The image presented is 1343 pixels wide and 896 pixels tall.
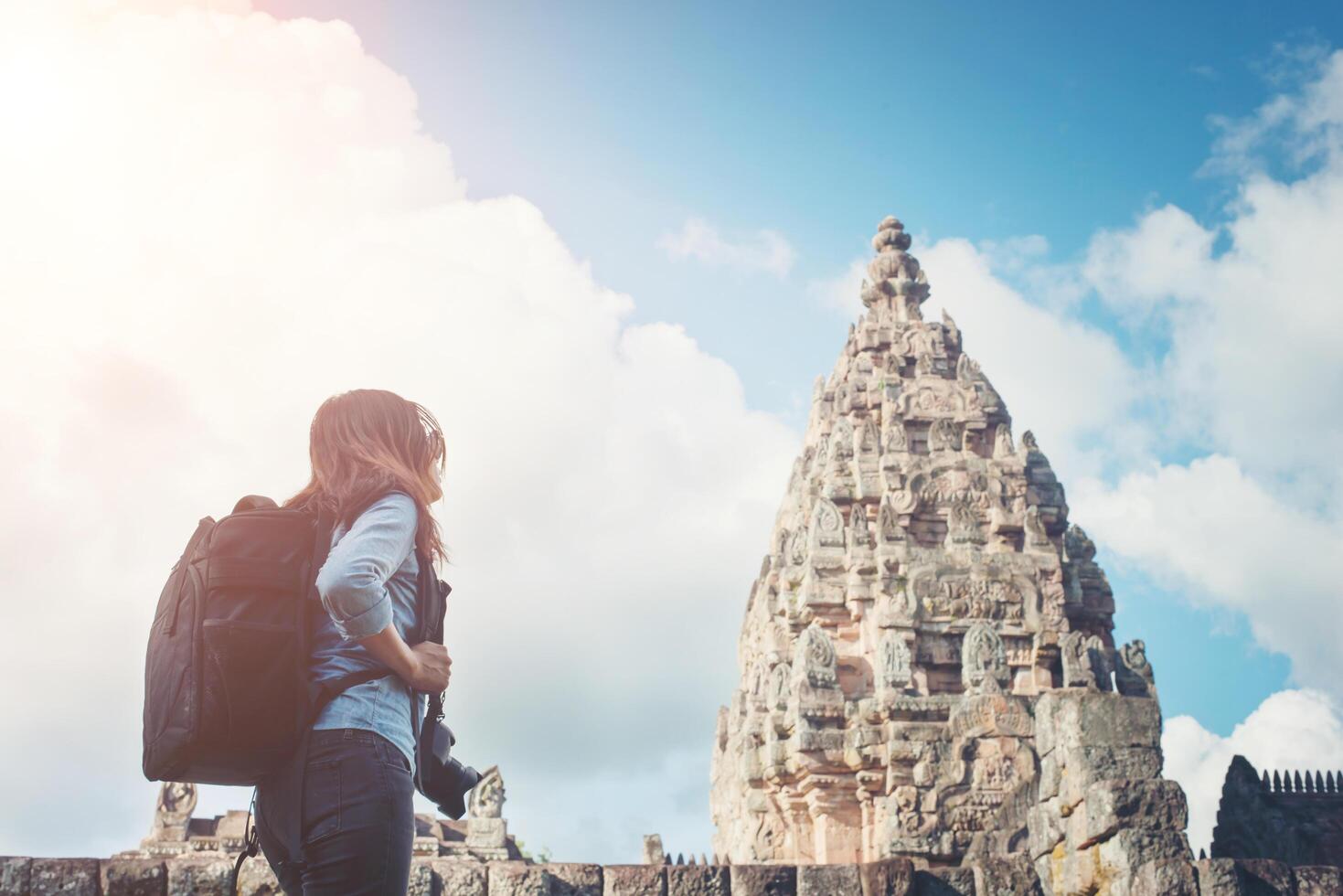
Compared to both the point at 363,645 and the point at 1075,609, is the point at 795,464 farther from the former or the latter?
the point at 363,645

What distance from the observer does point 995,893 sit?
7660 millimetres

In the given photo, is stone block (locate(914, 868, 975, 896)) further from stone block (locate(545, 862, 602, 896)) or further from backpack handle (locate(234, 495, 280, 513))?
backpack handle (locate(234, 495, 280, 513))

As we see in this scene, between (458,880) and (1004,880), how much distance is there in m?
2.91

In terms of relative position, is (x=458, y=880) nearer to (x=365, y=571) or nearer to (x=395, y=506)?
(x=395, y=506)

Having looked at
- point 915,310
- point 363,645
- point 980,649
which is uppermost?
point 915,310

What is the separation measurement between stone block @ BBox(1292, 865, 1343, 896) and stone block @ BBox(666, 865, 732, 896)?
9.91ft

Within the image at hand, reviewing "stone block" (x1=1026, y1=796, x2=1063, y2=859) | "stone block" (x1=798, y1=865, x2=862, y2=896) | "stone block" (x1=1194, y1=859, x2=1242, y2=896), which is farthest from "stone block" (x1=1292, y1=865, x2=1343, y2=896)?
"stone block" (x1=798, y1=865, x2=862, y2=896)

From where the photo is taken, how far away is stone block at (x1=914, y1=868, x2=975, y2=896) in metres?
7.56

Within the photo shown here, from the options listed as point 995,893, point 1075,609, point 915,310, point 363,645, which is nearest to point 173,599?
point 363,645

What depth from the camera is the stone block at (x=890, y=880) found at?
7469 mm

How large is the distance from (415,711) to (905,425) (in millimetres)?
24542

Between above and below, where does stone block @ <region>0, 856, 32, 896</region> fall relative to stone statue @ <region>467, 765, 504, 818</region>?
below

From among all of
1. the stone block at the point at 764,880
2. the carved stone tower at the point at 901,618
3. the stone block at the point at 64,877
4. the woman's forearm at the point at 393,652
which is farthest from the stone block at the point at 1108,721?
the carved stone tower at the point at 901,618

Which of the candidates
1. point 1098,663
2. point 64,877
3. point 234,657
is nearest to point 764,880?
point 64,877
